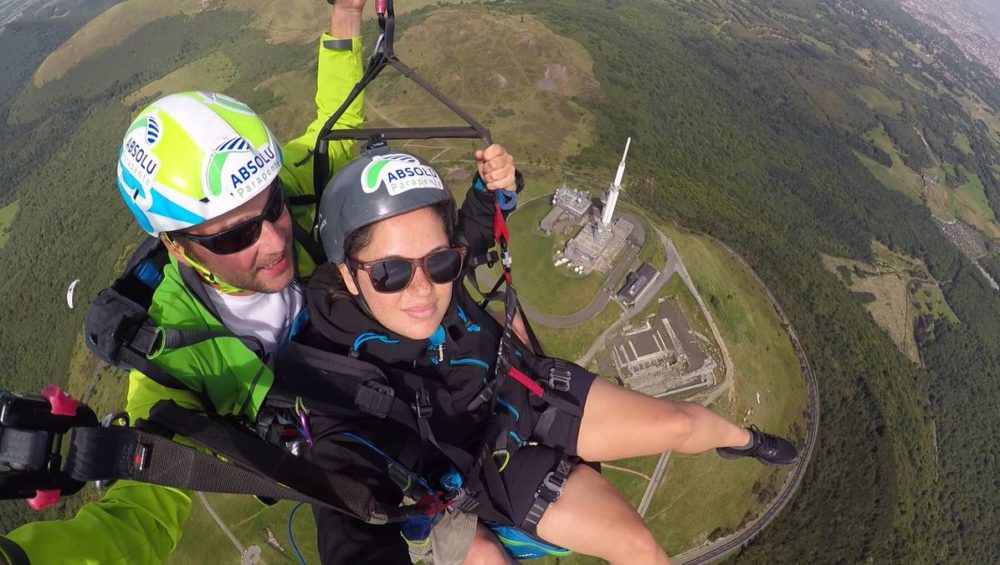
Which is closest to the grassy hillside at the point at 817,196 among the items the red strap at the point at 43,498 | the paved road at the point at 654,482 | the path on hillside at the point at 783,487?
the path on hillside at the point at 783,487

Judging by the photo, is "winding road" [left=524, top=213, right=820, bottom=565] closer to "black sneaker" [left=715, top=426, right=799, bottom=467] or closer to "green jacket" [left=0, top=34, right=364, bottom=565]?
"black sneaker" [left=715, top=426, right=799, bottom=467]

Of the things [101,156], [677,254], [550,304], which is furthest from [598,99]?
[101,156]

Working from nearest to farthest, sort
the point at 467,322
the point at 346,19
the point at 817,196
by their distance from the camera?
the point at 467,322
the point at 346,19
the point at 817,196

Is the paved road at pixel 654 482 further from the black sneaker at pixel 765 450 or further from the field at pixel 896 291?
the field at pixel 896 291

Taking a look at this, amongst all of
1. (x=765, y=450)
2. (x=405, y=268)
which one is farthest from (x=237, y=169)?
(x=765, y=450)

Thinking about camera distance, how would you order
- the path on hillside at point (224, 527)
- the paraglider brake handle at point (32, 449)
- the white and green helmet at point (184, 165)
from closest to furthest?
the paraglider brake handle at point (32, 449), the white and green helmet at point (184, 165), the path on hillside at point (224, 527)

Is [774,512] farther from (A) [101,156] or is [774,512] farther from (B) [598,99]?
(A) [101,156]

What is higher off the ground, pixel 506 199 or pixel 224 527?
pixel 506 199

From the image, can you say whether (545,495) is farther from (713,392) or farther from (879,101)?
(879,101)
